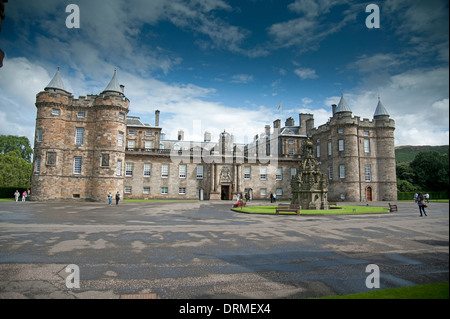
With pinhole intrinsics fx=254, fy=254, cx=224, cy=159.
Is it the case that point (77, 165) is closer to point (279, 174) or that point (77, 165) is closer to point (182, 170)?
point (182, 170)

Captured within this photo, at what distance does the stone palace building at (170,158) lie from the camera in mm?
35625

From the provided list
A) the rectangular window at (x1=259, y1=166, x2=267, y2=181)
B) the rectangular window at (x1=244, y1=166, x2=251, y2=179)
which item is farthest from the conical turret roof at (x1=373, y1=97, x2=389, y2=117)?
the rectangular window at (x1=244, y1=166, x2=251, y2=179)

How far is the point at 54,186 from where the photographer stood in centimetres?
3478

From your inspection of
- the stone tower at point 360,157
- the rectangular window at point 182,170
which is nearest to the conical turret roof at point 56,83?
the rectangular window at point 182,170

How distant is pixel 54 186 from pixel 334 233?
36.6 metres

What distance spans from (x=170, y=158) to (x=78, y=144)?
555 inches

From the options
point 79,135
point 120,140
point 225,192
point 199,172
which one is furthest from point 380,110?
point 79,135

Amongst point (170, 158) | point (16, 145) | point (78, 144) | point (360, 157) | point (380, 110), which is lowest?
point (170, 158)

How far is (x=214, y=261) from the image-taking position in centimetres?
725

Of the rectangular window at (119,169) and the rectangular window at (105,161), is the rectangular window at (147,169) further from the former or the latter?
the rectangular window at (105,161)

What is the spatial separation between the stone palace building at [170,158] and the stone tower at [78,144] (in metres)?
0.12

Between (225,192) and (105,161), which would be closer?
(105,161)

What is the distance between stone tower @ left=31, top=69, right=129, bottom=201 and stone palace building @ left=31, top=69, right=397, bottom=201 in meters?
0.12

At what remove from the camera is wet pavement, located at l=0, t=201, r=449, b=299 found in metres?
Result: 5.10
